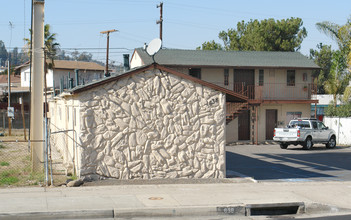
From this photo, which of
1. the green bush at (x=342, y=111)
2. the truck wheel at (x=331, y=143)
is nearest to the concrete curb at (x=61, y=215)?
the truck wheel at (x=331, y=143)

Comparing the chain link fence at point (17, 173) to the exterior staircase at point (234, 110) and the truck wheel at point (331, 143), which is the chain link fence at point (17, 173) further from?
the truck wheel at point (331, 143)

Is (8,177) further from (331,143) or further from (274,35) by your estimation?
(274,35)

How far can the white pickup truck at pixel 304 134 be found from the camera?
95.1ft

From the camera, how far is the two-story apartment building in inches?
1346

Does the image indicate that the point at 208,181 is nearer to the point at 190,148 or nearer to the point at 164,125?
the point at 190,148

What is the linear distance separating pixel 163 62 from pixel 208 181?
20.3 meters

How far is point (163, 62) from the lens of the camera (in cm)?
3378

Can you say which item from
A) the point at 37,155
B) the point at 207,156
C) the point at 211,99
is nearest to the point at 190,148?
the point at 207,156

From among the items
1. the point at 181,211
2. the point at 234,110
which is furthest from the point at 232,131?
the point at 181,211

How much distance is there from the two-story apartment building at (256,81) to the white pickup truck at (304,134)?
145 inches

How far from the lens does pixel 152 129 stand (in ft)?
46.4

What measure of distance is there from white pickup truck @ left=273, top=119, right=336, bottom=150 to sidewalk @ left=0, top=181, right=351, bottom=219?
47.8 ft

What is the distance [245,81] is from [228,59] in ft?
7.19

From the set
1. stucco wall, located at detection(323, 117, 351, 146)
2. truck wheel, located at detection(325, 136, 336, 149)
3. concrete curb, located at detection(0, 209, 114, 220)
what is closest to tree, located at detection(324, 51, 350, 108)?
stucco wall, located at detection(323, 117, 351, 146)
